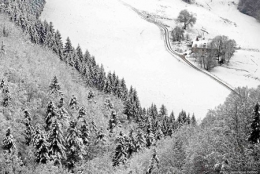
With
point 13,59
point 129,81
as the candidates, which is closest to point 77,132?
point 13,59

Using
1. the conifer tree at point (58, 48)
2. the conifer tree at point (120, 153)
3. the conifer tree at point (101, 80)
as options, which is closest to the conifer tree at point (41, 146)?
the conifer tree at point (120, 153)

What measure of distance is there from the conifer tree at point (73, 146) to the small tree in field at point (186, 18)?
92.6 metres

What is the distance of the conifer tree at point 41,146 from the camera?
3116 centimetres

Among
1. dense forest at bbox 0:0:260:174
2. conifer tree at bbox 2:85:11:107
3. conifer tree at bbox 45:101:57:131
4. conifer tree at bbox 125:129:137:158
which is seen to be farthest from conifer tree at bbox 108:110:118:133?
conifer tree at bbox 2:85:11:107

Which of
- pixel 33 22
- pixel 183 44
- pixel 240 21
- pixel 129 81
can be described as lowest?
pixel 129 81

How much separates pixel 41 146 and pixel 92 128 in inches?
528

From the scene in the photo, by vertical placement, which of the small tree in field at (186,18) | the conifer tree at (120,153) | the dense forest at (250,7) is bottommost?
the conifer tree at (120,153)

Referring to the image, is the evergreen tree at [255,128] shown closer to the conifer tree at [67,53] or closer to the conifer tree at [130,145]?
the conifer tree at [130,145]

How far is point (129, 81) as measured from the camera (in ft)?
260

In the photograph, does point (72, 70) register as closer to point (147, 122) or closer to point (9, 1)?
point (147, 122)

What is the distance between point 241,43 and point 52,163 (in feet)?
329

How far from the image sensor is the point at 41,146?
31156 mm

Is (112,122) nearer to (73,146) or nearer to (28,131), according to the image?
(73,146)

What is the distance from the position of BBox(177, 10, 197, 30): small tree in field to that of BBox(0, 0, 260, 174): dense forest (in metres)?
56.3
